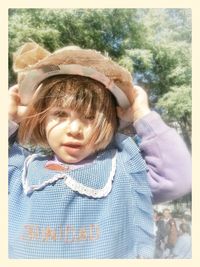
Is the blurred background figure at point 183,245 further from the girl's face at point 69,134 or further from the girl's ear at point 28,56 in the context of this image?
the girl's ear at point 28,56

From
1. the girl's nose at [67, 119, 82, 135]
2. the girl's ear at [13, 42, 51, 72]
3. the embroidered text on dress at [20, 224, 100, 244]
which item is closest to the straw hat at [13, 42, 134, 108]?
the girl's ear at [13, 42, 51, 72]

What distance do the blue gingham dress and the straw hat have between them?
139 millimetres

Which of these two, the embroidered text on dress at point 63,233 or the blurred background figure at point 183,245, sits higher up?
the embroidered text on dress at point 63,233

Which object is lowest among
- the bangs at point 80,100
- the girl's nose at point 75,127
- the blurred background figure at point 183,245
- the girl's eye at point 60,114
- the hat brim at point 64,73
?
the blurred background figure at point 183,245

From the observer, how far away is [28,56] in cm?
114

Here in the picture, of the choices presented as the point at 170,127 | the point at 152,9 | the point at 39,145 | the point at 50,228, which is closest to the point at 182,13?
the point at 152,9

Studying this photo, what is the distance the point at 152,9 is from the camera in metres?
1.19

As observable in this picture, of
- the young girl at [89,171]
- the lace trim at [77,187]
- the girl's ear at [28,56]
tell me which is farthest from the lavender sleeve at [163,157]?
the girl's ear at [28,56]

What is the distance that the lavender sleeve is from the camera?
1128 mm

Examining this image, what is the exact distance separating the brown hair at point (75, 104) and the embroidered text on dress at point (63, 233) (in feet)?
0.68

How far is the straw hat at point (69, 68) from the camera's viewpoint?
3.62 ft

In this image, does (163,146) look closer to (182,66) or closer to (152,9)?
(182,66)

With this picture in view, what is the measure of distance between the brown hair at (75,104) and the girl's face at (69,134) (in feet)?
0.05
